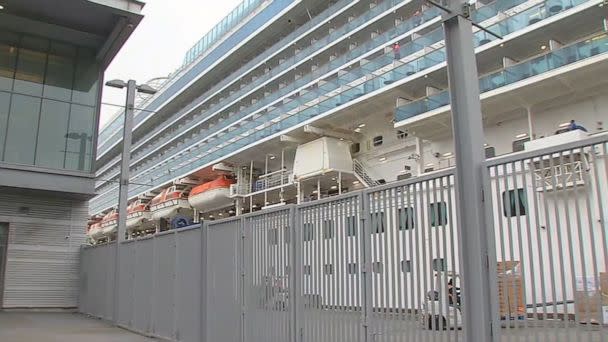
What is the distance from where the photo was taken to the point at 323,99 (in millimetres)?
32438

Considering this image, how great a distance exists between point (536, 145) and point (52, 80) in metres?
19.0

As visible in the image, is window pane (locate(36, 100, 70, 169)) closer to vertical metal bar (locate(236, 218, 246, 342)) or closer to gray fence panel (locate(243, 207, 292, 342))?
vertical metal bar (locate(236, 218, 246, 342))

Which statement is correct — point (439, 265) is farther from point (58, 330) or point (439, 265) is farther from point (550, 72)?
point (550, 72)

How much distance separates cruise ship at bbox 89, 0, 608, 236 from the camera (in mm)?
21375

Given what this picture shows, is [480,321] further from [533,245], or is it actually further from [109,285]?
[109,285]

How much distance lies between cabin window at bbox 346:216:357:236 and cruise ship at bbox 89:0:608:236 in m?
8.27

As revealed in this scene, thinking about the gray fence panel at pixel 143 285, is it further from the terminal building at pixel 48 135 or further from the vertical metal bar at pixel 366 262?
the terminal building at pixel 48 135

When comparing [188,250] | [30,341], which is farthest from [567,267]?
[30,341]

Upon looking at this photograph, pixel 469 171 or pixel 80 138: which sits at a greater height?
pixel 80 138

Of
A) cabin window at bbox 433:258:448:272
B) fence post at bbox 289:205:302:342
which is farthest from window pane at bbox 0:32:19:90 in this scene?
cabin window at bbox 433:258:448:272

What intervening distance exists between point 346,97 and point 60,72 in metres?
14.7

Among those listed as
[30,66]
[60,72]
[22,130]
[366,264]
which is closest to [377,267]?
[366,264]

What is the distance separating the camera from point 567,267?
14.6 ft

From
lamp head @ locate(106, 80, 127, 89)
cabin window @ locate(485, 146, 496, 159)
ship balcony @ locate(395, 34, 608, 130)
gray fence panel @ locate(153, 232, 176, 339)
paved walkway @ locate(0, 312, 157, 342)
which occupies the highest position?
ship balcony @ locate(395, 34, 608, 130)
